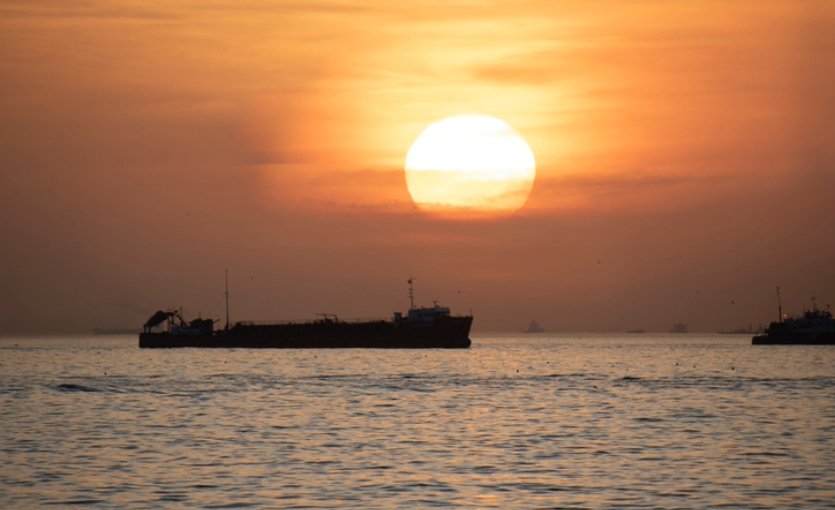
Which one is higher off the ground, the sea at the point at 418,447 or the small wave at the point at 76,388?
the small wave at the point at 76,388

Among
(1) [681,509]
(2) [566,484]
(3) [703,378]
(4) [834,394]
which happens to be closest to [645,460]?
(2) [566,484]

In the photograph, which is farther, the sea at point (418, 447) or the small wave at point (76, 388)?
the small wave at point (76, 388)

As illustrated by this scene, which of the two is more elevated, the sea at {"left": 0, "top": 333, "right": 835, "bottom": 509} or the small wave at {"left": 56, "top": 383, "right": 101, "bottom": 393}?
the small wave at {"left": 56, "top": 383, "right": 101, "bottom": 393}

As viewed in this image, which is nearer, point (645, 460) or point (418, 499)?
point (418, 499)

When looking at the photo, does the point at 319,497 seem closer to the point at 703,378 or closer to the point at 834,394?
the point at 834,394

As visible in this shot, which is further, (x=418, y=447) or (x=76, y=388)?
(x=76, y=388)

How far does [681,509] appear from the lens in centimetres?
3809

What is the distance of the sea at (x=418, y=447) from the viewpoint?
41.4 meters

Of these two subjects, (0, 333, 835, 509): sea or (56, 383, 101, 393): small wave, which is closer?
(0, 333, 835, 509): sea

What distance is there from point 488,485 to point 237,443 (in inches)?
763

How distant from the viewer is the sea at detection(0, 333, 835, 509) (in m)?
41.4

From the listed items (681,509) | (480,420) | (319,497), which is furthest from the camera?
(480,420)

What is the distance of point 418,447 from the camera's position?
5628cm

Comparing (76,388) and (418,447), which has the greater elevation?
(76,388)
